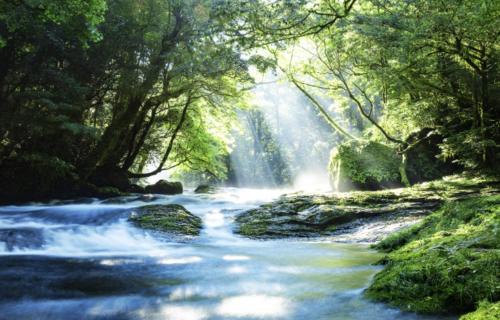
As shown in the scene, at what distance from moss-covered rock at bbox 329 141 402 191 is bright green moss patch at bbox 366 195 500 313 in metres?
10.6

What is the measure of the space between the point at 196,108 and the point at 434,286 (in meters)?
16.6

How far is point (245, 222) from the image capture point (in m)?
9.38

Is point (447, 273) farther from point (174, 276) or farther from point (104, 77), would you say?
point (104, 77)

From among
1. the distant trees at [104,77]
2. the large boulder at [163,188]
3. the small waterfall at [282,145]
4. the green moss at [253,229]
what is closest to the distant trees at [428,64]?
the distant trees at [104,77]

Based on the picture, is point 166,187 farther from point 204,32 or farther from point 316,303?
point 316,303

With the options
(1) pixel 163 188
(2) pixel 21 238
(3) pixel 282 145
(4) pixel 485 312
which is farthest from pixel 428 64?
(3) pixel 282 145

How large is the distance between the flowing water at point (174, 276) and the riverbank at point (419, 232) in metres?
0.32

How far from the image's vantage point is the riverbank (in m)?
3.28

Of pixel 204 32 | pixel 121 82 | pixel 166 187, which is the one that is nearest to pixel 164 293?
pixel 204 32

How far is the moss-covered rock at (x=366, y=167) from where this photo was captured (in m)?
15.5

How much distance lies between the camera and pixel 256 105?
20344 mm

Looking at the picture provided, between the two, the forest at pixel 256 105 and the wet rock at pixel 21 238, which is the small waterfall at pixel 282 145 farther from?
the wet rock at pixel 21 238

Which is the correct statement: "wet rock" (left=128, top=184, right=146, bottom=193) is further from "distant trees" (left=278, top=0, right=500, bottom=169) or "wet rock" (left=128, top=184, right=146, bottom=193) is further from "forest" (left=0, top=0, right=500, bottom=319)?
"distant trees" (left=278, top=0, right=500, bottom=169)

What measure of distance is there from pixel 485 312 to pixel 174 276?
3609mm
